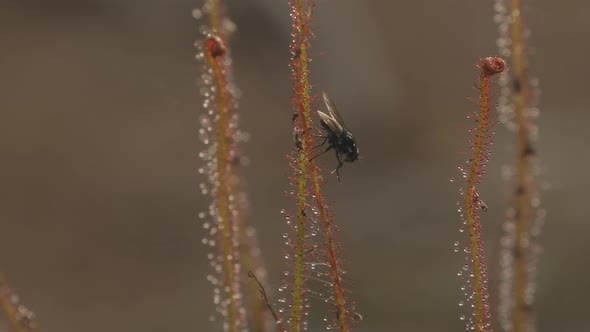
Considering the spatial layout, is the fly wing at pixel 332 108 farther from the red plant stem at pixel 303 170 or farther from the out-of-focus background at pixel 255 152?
the out-of-focus background at pixel 255 152

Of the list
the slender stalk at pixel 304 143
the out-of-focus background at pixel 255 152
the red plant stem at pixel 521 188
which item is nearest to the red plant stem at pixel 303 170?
the slender stalk at pixel 304 143

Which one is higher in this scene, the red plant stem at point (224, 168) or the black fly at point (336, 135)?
the black fly at point (336, 135)

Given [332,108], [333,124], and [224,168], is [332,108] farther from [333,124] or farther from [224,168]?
[224,168]

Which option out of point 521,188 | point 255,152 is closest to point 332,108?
point 521,188

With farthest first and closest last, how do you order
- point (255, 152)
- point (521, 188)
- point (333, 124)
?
point (255, 152) → point (333, 124) → point (521, 188)

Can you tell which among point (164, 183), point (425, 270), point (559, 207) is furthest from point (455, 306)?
point (164, 183)

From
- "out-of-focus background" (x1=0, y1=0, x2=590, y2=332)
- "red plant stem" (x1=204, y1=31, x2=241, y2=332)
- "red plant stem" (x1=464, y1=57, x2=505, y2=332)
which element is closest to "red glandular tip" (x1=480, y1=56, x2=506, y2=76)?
"red plant stem" (x1=464, y1=57, x2=505, y2=332)
